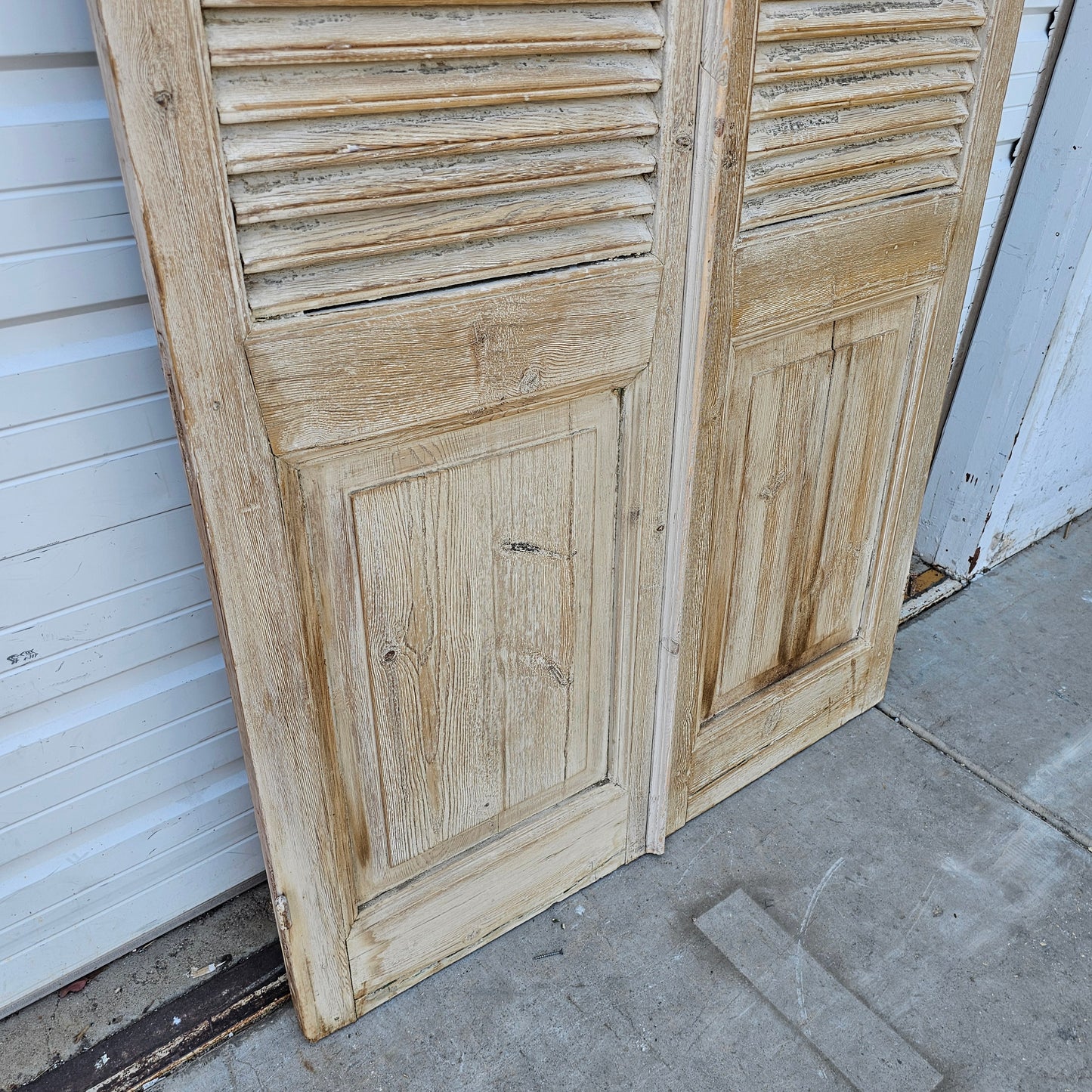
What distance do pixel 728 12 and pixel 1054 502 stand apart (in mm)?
2520

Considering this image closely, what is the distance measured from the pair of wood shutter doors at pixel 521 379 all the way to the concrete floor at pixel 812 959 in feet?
0.36

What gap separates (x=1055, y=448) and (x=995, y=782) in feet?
4.21

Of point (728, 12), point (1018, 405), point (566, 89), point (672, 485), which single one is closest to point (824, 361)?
point (672, 485)

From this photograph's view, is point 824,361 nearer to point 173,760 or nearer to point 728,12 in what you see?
point 728,12

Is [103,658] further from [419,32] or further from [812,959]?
[812,959]

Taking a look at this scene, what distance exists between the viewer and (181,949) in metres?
1.92

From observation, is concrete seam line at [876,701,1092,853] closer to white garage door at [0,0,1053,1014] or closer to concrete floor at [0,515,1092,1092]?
concrete floor at [0,515,1092,1092]

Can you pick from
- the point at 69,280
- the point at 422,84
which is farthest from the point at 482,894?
the point at 422,84

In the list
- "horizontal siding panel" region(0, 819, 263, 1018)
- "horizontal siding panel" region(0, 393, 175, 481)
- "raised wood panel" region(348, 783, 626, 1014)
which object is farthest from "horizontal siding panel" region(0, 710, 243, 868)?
"horizontal siding panel" region(0, 393, 175, 481)

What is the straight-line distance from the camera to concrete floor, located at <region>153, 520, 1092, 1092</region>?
5.58 feet

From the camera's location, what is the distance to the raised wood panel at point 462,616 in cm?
139

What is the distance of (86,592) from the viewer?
1541 millimetres

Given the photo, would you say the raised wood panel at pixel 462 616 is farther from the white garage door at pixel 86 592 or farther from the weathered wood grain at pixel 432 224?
the white garage door at pixel 86 592

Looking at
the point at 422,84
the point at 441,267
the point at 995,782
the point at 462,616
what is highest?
the point at 422,84
